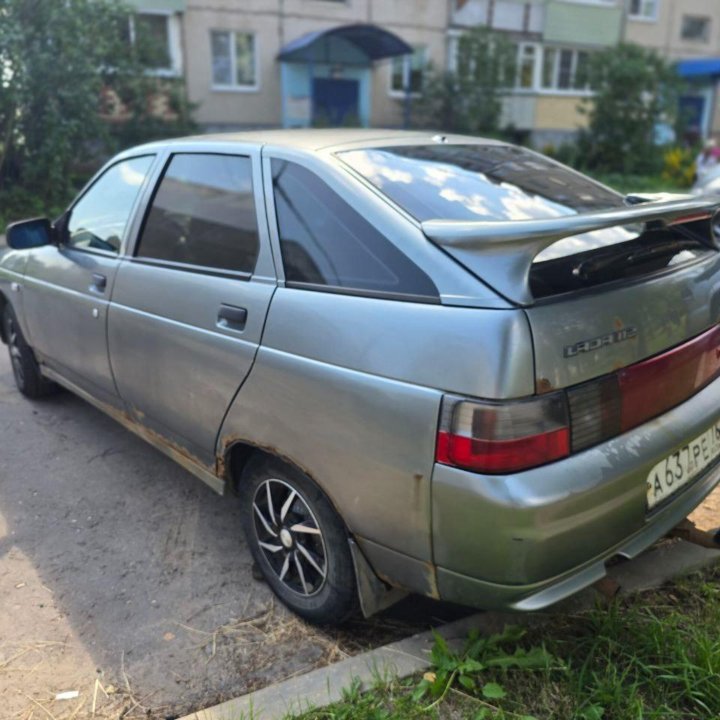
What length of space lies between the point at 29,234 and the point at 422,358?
2.88 meters

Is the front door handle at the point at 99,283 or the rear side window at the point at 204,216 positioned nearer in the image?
the rear side window at the point at 204,216

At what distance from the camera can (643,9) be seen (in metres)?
26.7

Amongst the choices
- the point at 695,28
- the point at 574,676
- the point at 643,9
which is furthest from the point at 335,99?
the point at 574,676

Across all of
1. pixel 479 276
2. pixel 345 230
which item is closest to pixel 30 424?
pixel 345 230

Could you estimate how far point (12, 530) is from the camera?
129 inches

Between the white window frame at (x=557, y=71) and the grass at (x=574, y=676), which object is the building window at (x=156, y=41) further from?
the grass at (x=574, y=676)

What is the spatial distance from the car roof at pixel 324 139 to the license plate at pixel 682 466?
1.59 metres

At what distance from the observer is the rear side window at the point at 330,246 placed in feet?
7.12

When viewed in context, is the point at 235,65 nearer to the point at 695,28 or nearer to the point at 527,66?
the point at 527,66

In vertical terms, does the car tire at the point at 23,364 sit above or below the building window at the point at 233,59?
below

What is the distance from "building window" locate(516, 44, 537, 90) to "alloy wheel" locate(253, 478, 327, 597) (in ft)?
80.8

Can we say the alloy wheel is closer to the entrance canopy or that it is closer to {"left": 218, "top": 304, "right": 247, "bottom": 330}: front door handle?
{"left": 218, "top": 304, "right": 247, "bottom": 330}: front door handle

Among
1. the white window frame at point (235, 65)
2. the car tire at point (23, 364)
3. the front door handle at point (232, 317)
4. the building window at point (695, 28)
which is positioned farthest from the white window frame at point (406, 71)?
the front door handle at point (232, 317)

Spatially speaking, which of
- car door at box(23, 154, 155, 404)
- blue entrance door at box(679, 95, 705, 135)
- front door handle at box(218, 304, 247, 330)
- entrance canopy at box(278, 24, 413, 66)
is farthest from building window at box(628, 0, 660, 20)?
front door handle at box(218, 304, 247, 330)
